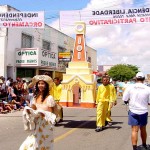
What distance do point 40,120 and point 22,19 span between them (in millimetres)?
11105

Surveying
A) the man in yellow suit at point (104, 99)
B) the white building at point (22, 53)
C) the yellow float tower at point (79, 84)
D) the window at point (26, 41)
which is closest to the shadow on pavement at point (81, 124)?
the man in yellow suit at point (104, 99)

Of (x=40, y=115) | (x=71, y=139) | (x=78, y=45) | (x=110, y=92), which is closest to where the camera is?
(x=40, y=115)

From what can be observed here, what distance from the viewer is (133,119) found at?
689 cm

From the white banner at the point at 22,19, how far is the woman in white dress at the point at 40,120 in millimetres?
10485

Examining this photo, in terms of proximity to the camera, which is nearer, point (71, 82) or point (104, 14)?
point (104, 14)

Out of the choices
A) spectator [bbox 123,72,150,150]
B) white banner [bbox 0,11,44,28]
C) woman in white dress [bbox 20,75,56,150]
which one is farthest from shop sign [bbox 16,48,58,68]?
woman in white dress [bbox 20,75,56,150]

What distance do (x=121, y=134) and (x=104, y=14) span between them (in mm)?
6866

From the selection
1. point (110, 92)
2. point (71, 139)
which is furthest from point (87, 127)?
point (71, 139)

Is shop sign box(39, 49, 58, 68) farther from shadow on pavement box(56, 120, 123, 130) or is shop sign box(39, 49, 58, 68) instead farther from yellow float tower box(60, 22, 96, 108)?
shadow on pavement box(56, 120, 123, 130)

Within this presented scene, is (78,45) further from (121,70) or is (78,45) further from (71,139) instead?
(121,70)

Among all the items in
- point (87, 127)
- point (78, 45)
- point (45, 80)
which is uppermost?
point (78, 45)

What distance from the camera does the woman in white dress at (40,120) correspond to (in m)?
4.69

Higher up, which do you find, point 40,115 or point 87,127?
point 40,115

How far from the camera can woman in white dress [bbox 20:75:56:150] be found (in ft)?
15.4
